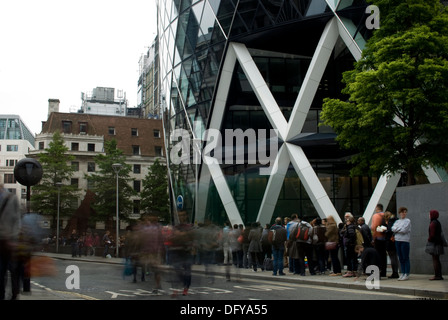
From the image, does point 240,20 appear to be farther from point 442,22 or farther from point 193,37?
point 442,22

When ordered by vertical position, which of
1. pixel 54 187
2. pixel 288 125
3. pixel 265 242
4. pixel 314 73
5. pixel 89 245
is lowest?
pixel 89 245

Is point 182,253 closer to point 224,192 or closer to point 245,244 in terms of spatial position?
Result: point 245,244

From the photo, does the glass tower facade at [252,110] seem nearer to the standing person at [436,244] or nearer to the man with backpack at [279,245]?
the man with backpack at [279,245]

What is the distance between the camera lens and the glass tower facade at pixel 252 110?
27.6 metres

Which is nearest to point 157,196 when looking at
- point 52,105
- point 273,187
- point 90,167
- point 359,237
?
point 90,167

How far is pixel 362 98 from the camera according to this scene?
18.8 meters

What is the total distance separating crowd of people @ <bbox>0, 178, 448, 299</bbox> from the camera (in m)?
8.66

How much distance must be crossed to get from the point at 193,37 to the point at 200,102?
12.2ft

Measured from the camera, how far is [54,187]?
61562 mm

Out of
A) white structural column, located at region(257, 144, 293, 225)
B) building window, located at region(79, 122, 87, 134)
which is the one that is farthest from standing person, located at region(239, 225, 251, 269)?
building window, located at region(79, 122, 87, 134)

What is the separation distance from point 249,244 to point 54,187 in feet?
151

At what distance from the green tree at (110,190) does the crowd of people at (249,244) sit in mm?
37959

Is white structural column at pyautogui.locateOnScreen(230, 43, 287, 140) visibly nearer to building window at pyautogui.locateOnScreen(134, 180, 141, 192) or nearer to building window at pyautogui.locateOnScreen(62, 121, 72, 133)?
building window at pyautogui.locateOnScreen(134, 180, 141, 192)
